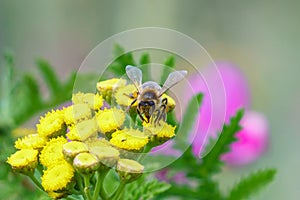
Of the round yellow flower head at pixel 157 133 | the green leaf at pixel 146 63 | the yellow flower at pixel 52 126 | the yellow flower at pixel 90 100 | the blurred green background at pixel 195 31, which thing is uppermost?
the blurred green background at pixel 195 31

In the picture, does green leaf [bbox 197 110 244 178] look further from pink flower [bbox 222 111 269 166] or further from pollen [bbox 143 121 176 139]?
pink flower [bbox 222 111 269 166]

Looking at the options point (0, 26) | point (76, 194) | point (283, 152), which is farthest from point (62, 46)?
point (76, 194)

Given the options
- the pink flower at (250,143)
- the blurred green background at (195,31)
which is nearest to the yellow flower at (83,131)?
the pink flower at (250,143)

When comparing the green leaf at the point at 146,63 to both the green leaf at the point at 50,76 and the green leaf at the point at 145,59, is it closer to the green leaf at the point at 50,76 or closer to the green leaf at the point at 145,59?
the green leaf at the point at 145,59

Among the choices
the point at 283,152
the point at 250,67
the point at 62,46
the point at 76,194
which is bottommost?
the point at 76,194

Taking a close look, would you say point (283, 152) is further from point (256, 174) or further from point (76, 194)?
point (76, 194)

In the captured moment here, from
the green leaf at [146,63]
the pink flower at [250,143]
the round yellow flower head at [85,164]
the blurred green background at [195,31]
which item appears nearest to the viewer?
the round yellow flower head at [85,164]

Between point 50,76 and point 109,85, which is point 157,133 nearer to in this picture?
point 109,85
